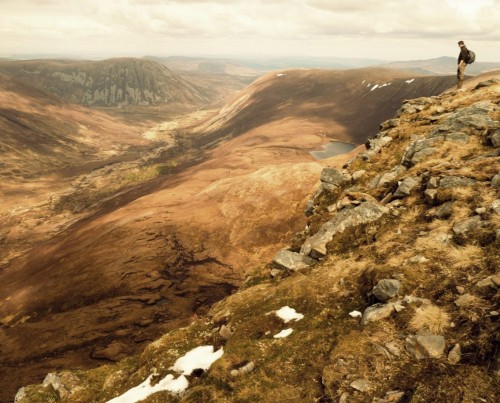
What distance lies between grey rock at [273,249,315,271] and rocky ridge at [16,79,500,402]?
6 centimetres

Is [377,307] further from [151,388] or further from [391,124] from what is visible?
[391,124]

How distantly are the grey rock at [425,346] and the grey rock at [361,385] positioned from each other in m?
1.65

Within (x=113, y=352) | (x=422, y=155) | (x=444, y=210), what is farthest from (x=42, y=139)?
(x=444, y=210)

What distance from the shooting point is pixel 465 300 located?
1077 centimetres

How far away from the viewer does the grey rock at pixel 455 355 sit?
30.7 ft

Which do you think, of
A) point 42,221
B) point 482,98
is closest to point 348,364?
point 482,98

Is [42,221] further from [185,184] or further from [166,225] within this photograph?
[166,225]

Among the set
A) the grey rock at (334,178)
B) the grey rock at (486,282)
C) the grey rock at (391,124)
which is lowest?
the grey rock at (486,282)

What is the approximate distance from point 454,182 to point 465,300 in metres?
8.21

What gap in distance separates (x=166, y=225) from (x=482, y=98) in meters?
48.2

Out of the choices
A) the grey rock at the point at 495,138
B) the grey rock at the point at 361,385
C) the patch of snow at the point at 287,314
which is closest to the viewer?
the grey rock at the point at 361,385

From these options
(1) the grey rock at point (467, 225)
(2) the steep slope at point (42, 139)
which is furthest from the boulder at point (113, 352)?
(2) the steep slope at point (42, 139)

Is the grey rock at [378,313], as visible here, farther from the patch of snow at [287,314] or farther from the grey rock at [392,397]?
the grey rock at [392,397]

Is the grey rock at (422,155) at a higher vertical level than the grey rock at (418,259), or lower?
higher
